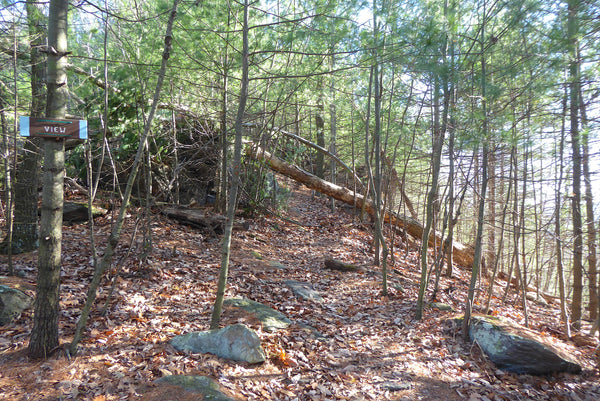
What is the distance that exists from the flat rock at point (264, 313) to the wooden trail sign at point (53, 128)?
321cm

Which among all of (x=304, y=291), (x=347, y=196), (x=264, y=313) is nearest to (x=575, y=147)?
(x=304, y=291)

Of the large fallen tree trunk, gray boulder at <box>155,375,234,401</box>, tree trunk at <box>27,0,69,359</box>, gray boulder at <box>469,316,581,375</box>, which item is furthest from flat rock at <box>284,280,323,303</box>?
the large fallen tree trunk

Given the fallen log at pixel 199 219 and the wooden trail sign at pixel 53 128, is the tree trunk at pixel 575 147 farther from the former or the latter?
the fallen log at pixel 199 219

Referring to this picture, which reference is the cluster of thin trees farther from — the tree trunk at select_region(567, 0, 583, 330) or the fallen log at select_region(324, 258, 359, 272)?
the fallen log at select_region(324, 258, 359, 272)

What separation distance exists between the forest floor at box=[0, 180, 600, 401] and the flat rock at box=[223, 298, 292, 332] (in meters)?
0.15

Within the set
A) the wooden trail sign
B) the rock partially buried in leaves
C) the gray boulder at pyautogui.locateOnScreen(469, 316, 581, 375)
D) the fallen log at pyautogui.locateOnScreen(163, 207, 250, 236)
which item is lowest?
the gray boulder at pyautogui.locateOnScreen(469, 316, 581, 375)

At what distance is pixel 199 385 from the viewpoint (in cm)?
316

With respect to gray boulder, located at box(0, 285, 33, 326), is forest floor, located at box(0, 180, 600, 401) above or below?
below

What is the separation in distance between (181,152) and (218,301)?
6032mm

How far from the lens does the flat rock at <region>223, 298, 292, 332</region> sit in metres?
4.80

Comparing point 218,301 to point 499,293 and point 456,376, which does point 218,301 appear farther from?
point 499,293

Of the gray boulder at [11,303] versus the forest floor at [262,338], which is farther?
the gray boulder at [11,303]

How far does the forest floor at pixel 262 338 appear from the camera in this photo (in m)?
3.21

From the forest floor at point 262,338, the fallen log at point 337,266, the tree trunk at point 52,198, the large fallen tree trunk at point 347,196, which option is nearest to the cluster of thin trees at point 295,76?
the tree trunk at point 52,198
